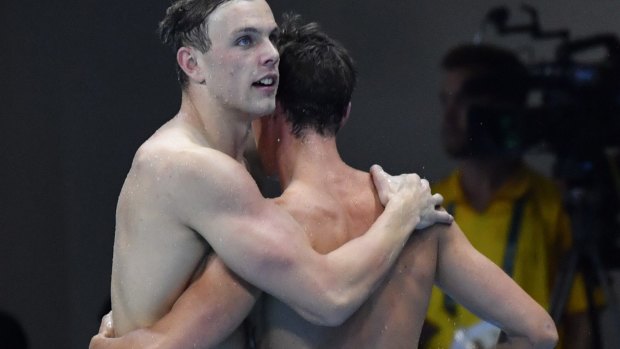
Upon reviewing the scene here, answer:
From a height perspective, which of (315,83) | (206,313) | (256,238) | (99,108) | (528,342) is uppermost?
(315,83)

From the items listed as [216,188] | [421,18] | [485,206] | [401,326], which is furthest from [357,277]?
[421,18]

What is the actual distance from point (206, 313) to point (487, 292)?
0.47 m

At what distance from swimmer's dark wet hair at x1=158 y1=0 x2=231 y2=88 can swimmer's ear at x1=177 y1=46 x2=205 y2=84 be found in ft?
0.04

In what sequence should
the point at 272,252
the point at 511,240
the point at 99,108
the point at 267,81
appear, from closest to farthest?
the point at 272,252 < the point at 267,81 < the point at 511,240 < the point at 99,108

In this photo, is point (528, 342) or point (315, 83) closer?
point (315, 83)

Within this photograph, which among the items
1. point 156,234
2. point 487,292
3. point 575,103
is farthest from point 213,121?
point 575,103

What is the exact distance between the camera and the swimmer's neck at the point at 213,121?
186 cm

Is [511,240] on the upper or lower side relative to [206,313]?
lower

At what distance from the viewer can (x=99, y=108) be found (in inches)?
127

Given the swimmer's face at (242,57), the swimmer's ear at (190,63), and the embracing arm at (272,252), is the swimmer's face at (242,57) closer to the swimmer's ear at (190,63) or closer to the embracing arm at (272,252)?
the swimmer's ear at (190,63)

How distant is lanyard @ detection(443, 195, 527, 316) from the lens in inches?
121

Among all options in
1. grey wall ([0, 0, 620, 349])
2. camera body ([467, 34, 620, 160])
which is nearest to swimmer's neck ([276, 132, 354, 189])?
grey wall ([0, 0, 620, 349])

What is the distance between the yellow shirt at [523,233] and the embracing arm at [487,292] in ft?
3.72

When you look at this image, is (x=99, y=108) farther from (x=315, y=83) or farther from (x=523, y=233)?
(x=315, y=83)
